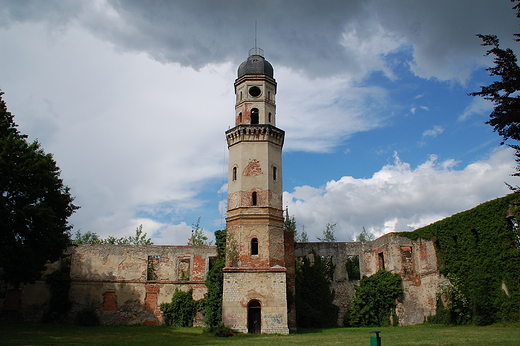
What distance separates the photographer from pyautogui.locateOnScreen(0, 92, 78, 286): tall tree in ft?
64.5

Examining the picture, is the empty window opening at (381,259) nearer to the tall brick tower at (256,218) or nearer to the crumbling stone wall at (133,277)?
the tall brick tower at (256,218)

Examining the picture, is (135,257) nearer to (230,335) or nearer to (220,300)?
(220,300)

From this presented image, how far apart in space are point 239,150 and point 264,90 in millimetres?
4608

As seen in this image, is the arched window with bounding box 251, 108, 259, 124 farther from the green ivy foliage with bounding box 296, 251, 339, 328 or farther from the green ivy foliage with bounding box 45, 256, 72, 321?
the green ivy foliage with bounding box 45, 256, 72, 321

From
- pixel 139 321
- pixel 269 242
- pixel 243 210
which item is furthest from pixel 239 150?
pixel 139 321

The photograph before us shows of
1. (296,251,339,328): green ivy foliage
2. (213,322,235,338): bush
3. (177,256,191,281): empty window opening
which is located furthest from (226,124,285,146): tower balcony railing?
(213,322,235,338): bush

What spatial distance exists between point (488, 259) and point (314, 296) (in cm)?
1262

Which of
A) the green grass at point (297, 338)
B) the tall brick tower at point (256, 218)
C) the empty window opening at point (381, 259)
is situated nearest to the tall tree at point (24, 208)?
the green grass at point (297, 338)

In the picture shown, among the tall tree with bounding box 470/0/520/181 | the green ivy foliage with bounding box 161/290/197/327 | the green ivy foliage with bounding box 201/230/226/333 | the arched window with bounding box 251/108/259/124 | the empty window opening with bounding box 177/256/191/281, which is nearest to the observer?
the tall tree with bounding box 470/0/520/181

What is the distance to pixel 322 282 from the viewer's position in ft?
104

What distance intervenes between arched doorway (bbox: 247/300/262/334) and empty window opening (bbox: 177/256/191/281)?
→ 9.45m

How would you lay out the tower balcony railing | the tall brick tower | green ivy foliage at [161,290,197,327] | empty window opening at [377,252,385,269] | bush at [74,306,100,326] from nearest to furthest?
the tall brick tower
the tower balcony railing
bush at [74,306,100,326]
green ivy foliage at [161,290,197,327]
empty window opening at [377,252,385,269]

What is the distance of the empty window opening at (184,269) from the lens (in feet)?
104

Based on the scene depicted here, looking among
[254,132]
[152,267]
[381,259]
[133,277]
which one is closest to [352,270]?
[381,259]
